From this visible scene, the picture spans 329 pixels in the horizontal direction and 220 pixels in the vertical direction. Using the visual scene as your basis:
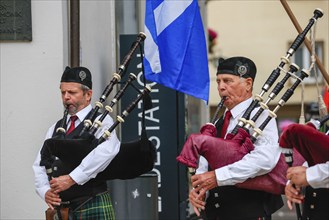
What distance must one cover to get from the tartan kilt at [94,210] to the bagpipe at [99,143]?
0.17 meters

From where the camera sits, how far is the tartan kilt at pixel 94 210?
6.91 metres

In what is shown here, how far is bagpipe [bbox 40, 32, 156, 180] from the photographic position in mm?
6656

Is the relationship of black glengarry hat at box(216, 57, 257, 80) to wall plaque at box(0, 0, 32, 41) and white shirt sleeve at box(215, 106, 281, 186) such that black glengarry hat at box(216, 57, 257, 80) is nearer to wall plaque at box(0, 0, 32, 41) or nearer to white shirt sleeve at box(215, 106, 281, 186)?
white shirt sleeve at box(215, 106, 281, 186)

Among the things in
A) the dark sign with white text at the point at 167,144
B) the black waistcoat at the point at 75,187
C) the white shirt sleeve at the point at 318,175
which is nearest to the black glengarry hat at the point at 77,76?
the black waistcoat at the point at 75,187

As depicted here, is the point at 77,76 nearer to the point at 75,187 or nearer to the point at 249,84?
the point at 75,187

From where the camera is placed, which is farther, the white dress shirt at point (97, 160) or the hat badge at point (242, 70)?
the white dress shirt at point (97, 160)

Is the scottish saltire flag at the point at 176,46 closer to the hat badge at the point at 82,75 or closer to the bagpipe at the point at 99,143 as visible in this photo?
the bagpipe at the point at 99,143

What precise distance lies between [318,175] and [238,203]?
0.94 meters

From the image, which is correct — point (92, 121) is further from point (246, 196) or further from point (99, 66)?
point (99, 66)

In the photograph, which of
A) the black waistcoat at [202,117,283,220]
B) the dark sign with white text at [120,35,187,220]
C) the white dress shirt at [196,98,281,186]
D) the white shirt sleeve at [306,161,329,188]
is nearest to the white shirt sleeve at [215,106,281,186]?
the white dress shirt at [196,98,281,186]

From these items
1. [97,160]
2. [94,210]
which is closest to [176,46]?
[97,160]

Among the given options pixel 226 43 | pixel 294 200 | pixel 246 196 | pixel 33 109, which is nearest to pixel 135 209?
pixel 33 109

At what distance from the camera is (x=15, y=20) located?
8.14m

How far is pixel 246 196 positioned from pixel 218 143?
463 mm
